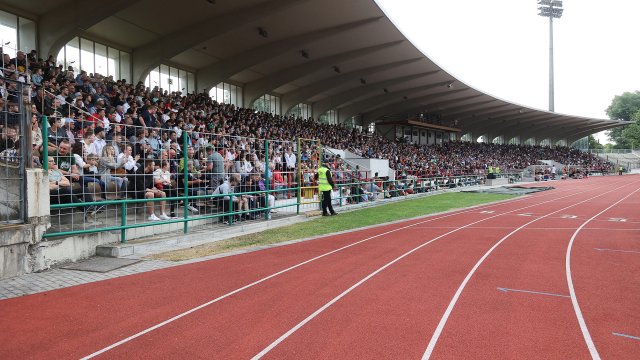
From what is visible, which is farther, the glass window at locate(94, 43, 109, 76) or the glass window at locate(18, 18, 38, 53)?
the glass window at locate(94, 43, 109, 76)

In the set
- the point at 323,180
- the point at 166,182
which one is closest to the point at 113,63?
the point at 323,180

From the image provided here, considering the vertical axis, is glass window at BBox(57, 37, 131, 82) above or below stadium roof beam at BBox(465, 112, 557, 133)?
→ below

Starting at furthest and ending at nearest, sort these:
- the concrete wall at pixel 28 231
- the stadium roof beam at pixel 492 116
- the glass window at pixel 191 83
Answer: the stadium roof beam at pixel 492 116, the glass window at pixel 191 83, the concrete wall at pixel 28 231

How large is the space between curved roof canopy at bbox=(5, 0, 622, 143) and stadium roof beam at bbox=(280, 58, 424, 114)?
0.08 metres

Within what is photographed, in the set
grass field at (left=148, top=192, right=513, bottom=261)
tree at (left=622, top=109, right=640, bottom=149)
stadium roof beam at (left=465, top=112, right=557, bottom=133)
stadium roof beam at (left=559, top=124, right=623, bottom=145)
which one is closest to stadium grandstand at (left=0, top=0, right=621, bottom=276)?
grass field at (left=148, top=192, right=513, bottom=261)

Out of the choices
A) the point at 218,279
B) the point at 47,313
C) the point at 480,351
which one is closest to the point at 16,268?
the point at 47,313

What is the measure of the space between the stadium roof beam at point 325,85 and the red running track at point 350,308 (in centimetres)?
2561

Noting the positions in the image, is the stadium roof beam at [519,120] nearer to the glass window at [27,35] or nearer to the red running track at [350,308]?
the red running track at [350,308]

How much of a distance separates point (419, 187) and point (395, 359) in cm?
2106

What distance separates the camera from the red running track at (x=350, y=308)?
161 inches

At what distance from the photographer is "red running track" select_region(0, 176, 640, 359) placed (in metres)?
4.10

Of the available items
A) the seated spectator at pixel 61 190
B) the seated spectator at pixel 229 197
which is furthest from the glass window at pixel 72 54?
the seated spectator at pixel 61 190

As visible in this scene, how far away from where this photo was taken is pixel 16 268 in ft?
20.8

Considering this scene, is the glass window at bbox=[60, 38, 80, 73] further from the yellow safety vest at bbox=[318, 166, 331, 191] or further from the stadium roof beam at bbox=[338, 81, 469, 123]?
the stadium roof beam at bbox=[338, 81, 469, 123]
